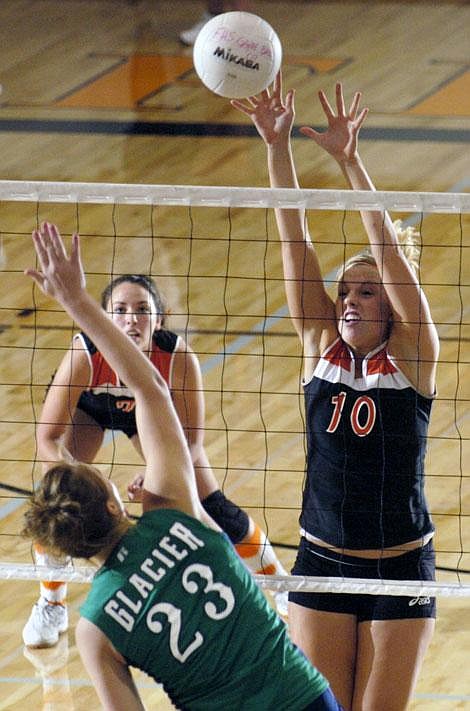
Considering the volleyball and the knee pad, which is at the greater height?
the volleyball

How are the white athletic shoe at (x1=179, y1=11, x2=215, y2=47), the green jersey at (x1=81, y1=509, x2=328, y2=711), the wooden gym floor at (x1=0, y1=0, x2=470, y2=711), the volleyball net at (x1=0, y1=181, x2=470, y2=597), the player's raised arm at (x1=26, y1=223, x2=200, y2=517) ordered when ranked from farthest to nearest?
the white athletic shoe at (x1=179, y1=11, x2=215, y2=47) → the wooden gym floor at (x1=0, y1=0, x2=470, y2=711) → the volleyball net at (x1=0, y1=181, x2=470, y2=597) → the player's raised arm at (x1=26, y1=223, x2=200, y2=517) → the green jersey at (x1=81, y1=509, x2=328, y2=711)

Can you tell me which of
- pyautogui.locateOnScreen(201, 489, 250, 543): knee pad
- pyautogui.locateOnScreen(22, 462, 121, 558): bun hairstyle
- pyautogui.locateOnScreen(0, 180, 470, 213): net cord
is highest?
pyautogui.locateOnScreen(0, 180, 470, 213): net cord

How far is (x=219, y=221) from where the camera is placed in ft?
34.2

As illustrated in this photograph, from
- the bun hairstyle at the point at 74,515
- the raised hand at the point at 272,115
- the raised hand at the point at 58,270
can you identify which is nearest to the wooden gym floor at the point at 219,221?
the raised hand at the point at 272,115

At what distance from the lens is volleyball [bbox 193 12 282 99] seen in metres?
6.30

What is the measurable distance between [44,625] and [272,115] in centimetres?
258

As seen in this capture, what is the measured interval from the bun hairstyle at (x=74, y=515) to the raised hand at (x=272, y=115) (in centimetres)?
203

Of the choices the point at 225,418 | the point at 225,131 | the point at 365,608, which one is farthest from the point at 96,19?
the point at 365,608

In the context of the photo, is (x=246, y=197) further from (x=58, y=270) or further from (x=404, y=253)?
(x=58, y=270)

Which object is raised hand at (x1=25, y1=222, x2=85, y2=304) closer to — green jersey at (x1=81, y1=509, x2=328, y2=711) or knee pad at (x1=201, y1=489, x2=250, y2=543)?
green jersey at (x1=81, y1=509, x2=328, y2=711)

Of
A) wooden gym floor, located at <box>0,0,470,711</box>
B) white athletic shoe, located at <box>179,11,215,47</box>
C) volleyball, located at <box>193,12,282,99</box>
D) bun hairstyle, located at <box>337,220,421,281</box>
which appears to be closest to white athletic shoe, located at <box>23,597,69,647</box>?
wooden gym floor, located at <box>0,0,470,711</box>

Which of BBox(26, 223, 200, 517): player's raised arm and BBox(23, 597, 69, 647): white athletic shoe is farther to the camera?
BBox(23, 597, 69, 647): white athletic shoe

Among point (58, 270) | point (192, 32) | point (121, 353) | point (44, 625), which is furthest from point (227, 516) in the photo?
point (192, 32)

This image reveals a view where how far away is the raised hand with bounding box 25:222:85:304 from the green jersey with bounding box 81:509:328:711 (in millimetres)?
762
